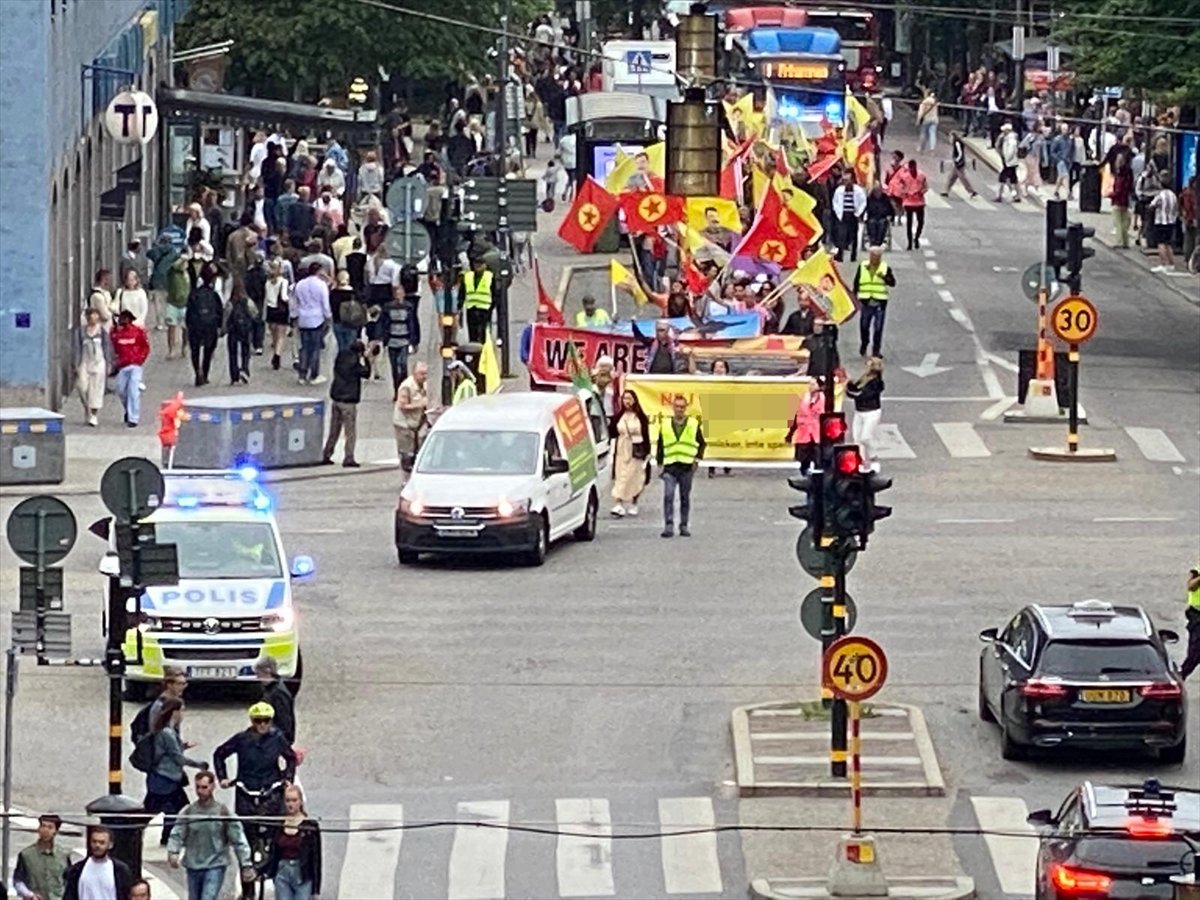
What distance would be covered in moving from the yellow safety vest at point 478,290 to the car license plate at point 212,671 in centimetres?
1949

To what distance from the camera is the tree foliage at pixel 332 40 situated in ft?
231

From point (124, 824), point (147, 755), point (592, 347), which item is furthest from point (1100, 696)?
point (592, 347)

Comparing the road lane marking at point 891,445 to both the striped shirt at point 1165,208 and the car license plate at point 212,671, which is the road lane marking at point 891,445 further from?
the striped shirt at point 1165,208

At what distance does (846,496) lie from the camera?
92.8 ft

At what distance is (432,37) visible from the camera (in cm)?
7138

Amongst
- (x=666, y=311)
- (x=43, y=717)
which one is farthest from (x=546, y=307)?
(x=43, y=717)

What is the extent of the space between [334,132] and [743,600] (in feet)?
92.0

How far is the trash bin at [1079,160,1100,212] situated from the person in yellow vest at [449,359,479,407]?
30738 millimetres

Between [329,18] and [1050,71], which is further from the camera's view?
[1050,71]

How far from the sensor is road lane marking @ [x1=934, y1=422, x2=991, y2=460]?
44.8 m

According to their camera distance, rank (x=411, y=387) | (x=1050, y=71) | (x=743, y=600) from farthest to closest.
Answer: (x=1050, y=71), (x=411, y=387), (x=743, y=600)

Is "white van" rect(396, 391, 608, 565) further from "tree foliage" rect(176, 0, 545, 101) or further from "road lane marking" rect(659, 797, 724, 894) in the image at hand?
"tree foliage" rect(176, 0, 545, 101)

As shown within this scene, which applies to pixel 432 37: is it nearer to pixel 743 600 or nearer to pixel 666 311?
pixel 666 311

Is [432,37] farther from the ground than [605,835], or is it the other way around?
[432,37]
